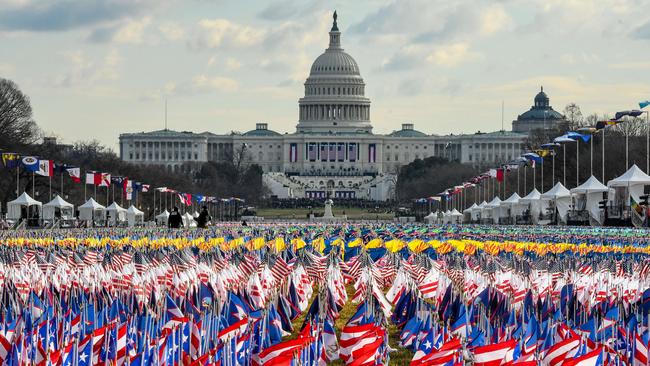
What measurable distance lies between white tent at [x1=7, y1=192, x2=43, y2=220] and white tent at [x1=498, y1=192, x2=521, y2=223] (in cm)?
2395

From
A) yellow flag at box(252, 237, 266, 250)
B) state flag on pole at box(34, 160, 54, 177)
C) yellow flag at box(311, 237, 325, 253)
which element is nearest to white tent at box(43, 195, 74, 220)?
state flag on pole at box(34, 160, 54, 177)

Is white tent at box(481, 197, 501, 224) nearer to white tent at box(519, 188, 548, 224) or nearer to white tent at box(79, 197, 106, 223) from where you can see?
white tent at box(519, 188, 548, 224)

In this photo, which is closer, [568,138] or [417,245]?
[417,245]

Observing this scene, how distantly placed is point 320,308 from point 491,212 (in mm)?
78659

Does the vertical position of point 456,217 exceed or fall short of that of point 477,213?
it falls short

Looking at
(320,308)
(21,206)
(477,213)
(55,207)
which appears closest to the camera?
(320,308)

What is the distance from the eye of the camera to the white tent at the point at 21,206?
72.2m

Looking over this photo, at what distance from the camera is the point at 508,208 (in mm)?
91000

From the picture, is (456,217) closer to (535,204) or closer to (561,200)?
(535,204)

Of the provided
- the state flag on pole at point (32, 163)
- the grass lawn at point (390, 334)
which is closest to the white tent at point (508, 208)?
the state flag on pole at point (32, 163)

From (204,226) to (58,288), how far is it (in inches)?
1228

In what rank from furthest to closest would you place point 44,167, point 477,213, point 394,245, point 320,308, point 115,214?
point 477,213 → point 115,214 → point 44,167 → point 394,245 → point 320,308

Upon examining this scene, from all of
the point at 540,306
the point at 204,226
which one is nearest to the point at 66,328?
the point at 540,306

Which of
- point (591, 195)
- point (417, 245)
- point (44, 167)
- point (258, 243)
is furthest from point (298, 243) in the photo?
point (591, 195)
